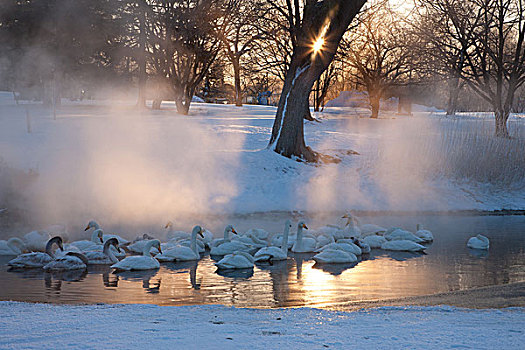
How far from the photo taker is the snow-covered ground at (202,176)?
15.6 metres

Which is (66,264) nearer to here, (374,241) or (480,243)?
(374,241)

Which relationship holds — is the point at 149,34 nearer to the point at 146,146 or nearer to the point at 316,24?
the point at 146,146

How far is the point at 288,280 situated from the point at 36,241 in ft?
17.8

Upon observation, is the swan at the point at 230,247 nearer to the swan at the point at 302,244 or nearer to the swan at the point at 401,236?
the swan at the point at 302,244

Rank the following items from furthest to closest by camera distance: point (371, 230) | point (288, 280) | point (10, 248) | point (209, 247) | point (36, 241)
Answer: point (371, 230), point (209, 247), point (36, 241), point (10, 248), point (288, 280)

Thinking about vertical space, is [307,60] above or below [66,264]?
above

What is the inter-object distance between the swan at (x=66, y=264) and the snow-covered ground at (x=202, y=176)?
15.2 feet

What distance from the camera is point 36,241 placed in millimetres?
11414

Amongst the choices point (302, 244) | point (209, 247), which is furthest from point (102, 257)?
point (302, 244)

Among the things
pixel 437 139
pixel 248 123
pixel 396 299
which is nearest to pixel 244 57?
pixel 248 123

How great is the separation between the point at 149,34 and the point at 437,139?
55.6ft

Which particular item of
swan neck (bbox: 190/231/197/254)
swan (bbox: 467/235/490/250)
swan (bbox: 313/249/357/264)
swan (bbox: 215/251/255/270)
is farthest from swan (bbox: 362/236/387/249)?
swan neck (bbox: 190/231/197/254)

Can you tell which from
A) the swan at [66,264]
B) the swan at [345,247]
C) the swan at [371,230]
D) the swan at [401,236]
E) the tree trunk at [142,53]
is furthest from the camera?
the tree trunk at [142,53]

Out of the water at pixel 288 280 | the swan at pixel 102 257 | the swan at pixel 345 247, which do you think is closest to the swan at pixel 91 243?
the swan at pixel 102 257
